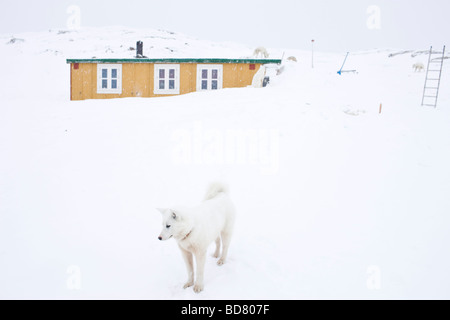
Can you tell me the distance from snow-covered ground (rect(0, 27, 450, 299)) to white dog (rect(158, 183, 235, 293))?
44cm

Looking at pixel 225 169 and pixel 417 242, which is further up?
pixel 225 169

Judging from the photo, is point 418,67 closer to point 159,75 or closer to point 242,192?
point 159,75

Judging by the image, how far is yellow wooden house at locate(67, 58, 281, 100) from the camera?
1633cm

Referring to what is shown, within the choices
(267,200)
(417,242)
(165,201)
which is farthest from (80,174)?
(417,242)

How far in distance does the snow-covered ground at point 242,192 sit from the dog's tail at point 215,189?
110cm

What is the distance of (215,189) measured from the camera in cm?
486

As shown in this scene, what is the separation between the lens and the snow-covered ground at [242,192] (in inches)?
175

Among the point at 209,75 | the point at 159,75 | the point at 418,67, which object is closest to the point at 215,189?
the point at 209,75

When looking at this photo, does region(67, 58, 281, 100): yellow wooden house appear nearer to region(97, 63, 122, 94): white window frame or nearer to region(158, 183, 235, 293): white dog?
region(97, 63, 122, 94): white window frame

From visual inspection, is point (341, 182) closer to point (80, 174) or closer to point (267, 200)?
point (267, 200)

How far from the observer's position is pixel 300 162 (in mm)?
8211

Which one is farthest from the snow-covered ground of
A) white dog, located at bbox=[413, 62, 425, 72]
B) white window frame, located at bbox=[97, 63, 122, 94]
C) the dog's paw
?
white dog, located at bbox=[413, 62, 425, 72]

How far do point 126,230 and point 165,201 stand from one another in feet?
3.89

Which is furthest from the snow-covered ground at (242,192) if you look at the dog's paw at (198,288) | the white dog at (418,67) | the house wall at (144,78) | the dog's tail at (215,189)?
the white dog at (418,67)
